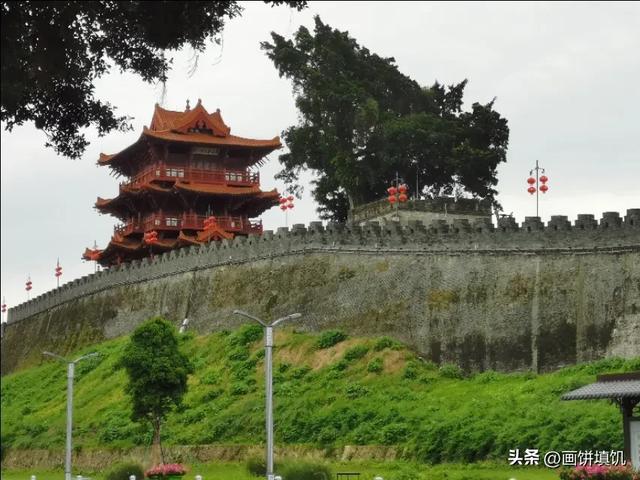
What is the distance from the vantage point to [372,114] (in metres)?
73.0

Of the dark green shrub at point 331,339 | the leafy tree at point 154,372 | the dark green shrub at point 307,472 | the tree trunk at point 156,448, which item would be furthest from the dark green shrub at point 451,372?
the dark green shrub at point 307,472

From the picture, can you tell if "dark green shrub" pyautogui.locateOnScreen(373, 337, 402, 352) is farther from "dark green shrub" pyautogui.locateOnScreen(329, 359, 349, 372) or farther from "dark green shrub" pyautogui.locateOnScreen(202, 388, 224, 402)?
"dark green shrub" pyautogui.locateOnScreen(202, 388, 224, 402)

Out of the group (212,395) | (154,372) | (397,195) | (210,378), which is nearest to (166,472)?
(154,372)

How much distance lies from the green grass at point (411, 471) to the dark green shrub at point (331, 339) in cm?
901

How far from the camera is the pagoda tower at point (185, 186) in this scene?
7662 centimetres

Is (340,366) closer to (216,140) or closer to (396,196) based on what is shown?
(396,196)

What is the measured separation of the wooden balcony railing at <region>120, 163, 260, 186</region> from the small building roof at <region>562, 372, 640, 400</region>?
46.7 m

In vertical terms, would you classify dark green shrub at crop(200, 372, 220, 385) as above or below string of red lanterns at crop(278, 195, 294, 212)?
below

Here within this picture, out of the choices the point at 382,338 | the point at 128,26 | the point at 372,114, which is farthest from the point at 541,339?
the point at 128,26

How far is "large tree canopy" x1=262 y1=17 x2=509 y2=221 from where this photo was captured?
73.8 metres

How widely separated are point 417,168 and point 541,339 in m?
27.7

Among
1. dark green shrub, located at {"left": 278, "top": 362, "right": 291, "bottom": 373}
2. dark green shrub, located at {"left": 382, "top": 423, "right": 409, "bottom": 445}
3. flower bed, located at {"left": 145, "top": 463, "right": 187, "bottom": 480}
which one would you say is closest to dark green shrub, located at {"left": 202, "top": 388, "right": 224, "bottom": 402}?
dark green shrub, located at {"left": 278, "top": 362, "right": 291, "bottom": 373}

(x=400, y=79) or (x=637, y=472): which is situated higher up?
(x=400, y=79)

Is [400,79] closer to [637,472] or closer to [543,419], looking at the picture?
[543,419]
